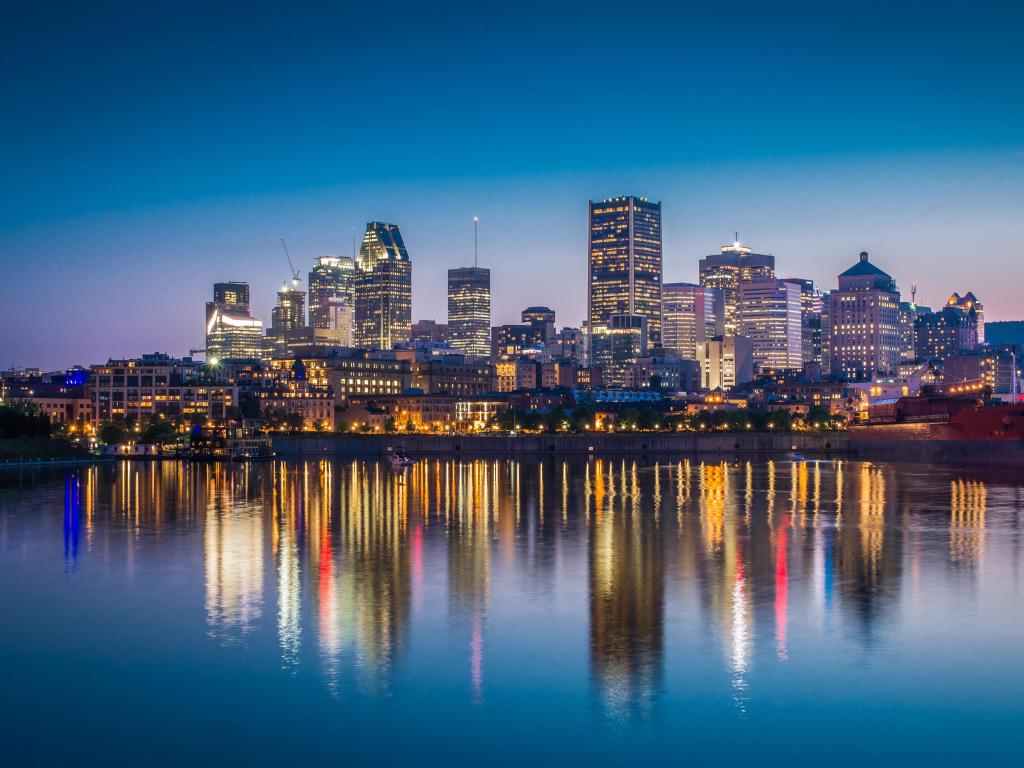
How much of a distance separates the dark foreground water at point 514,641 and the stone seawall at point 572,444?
114 metres

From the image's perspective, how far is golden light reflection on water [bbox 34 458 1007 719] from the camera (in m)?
26.9

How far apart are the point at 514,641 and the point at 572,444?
14973cm

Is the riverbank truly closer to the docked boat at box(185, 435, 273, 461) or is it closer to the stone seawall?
the docked boat at box(185, 435, 273, 461)

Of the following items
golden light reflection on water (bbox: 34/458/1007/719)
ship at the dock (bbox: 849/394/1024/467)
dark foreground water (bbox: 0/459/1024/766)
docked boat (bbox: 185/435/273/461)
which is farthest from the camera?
docked boat (bbox: 185/435/273/461)

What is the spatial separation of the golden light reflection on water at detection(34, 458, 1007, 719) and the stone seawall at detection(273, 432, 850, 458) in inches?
3294

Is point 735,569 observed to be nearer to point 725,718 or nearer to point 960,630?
point 960,630

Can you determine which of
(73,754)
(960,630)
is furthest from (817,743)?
(73,754)

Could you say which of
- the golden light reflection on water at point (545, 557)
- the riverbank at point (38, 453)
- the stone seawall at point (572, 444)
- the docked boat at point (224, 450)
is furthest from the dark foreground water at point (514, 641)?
the stone seawall at point (572, 444)

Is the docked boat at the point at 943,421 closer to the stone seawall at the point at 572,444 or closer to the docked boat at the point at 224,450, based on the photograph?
the stone seawall at the point at 572,444

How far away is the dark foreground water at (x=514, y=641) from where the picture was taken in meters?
20.6

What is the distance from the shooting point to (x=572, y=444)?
580ft

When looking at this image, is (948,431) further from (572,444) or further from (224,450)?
(224,450)

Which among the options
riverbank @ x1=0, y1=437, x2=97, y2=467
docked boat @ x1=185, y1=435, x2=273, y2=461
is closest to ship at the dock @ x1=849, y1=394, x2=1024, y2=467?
docked boat @ x1=185, y1=435, x2=273, y2=461

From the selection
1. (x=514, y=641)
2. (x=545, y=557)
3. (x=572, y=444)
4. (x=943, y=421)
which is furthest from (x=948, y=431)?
(x=514, y=641)
